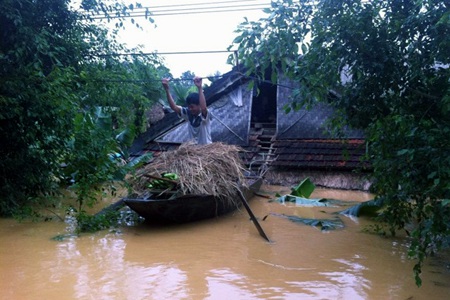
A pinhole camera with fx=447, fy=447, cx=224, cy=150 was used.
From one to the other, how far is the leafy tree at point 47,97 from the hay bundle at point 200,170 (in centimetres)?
82

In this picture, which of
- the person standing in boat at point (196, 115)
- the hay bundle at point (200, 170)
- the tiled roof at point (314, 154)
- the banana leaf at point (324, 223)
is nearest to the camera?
the hay bundle at point (200, 170)

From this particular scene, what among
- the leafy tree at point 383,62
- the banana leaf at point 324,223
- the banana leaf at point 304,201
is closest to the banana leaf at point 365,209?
the banana leaf at point 324,223

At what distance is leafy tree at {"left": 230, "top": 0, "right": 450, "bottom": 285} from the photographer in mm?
4004

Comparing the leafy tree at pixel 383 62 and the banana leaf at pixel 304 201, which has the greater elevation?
the leafy tree at pixel 383 62

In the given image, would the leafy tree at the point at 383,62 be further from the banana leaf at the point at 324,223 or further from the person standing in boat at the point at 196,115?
the person standing in boat at the point at 196,115

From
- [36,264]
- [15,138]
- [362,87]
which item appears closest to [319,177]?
[362,87]

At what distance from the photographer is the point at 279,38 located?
15.3ft

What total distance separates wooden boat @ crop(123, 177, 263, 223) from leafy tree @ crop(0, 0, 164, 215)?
99 centimetres

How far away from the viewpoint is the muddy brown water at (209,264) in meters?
4.01

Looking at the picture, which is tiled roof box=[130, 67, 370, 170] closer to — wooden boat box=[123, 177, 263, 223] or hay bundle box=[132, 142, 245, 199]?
hay bundle box=[132, 142, 245, 199]

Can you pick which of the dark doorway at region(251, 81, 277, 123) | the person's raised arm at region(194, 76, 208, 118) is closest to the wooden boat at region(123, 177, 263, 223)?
the person's raised arm at region(194, 76, 208, 118)

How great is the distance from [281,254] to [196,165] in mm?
1800

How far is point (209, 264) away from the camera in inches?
190

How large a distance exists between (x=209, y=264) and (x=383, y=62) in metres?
2.76
